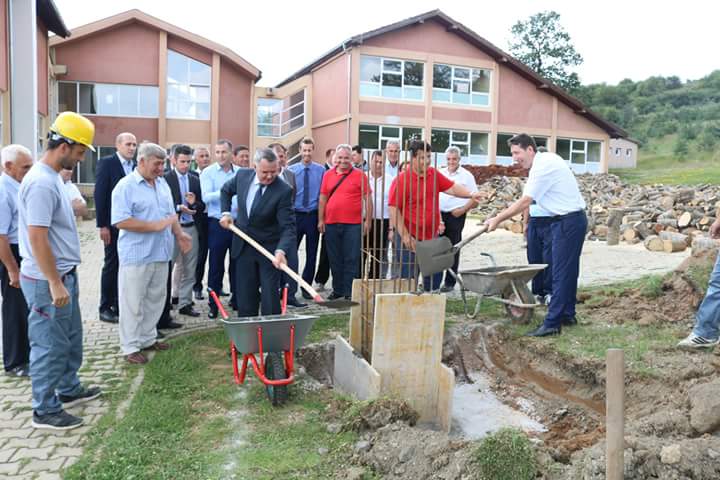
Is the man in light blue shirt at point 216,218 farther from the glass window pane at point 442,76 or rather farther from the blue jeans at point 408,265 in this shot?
the glass window pane at point 442,76

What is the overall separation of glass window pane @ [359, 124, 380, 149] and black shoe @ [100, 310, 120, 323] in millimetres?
18860

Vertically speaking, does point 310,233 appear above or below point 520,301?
above

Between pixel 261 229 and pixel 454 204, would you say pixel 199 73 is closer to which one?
pixel 454 204

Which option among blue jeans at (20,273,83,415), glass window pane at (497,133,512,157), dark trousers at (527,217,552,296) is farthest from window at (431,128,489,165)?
blue jeans at (20,273,83,415)

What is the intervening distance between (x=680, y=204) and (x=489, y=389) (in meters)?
11.5

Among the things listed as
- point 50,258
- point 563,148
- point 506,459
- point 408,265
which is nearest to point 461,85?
point 563,148

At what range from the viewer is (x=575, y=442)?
4012 mm

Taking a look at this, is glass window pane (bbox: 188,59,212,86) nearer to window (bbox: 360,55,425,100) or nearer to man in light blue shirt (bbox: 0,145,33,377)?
window (bbox: 360,55,425,100)

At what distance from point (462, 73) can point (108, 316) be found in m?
22.9

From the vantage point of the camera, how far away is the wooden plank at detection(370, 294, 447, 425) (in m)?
4.21

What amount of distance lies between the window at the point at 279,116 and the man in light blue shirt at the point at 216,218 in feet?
63.2

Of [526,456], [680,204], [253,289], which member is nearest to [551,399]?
[526,456]

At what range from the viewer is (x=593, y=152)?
3080 centimetres

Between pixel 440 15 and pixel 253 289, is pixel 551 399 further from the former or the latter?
pixel 440 15
